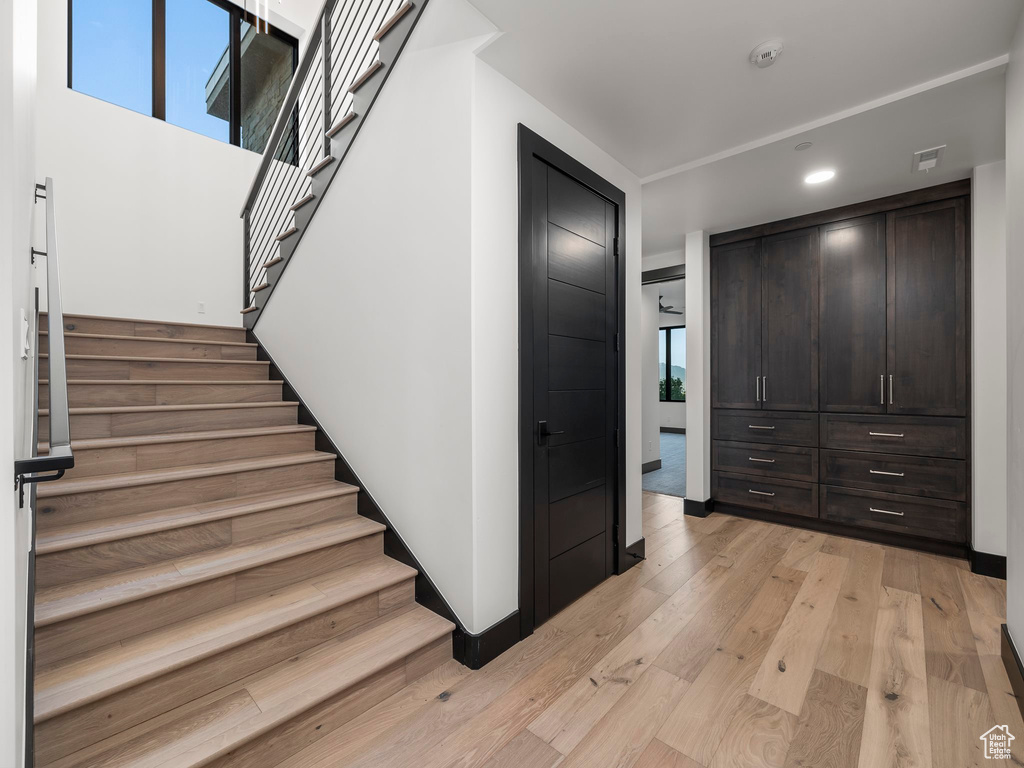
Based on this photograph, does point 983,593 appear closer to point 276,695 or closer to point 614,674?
point 614,674

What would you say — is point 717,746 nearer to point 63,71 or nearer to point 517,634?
point 517,634

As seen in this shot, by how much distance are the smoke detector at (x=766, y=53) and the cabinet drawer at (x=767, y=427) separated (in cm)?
253

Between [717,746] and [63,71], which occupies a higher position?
[63,71]

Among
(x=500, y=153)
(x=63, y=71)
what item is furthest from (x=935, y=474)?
(x=63, y=71)

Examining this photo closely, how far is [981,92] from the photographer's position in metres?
2.14

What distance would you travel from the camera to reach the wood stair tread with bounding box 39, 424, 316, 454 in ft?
6.83

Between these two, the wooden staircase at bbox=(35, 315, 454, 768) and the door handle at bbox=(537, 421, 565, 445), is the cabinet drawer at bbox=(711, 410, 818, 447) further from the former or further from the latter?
the wooden staircase at bbox=(35, 315, 454, 768)

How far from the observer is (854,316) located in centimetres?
340

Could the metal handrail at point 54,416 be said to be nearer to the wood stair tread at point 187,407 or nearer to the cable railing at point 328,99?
the wood stair tread at point 187,407

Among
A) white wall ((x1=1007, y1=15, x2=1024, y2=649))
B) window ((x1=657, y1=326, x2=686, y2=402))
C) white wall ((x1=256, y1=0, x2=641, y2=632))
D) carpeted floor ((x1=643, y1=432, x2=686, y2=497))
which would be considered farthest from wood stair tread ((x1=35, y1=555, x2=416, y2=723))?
window ((x1=657, y1=326, x2=686, y2=402))

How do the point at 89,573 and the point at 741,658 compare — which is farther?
the point at 741,658

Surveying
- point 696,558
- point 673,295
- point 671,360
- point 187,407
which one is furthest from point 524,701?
point 671,360

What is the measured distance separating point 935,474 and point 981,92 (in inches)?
87.8

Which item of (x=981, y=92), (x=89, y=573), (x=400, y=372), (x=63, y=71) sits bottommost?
(x=89, y=573)
